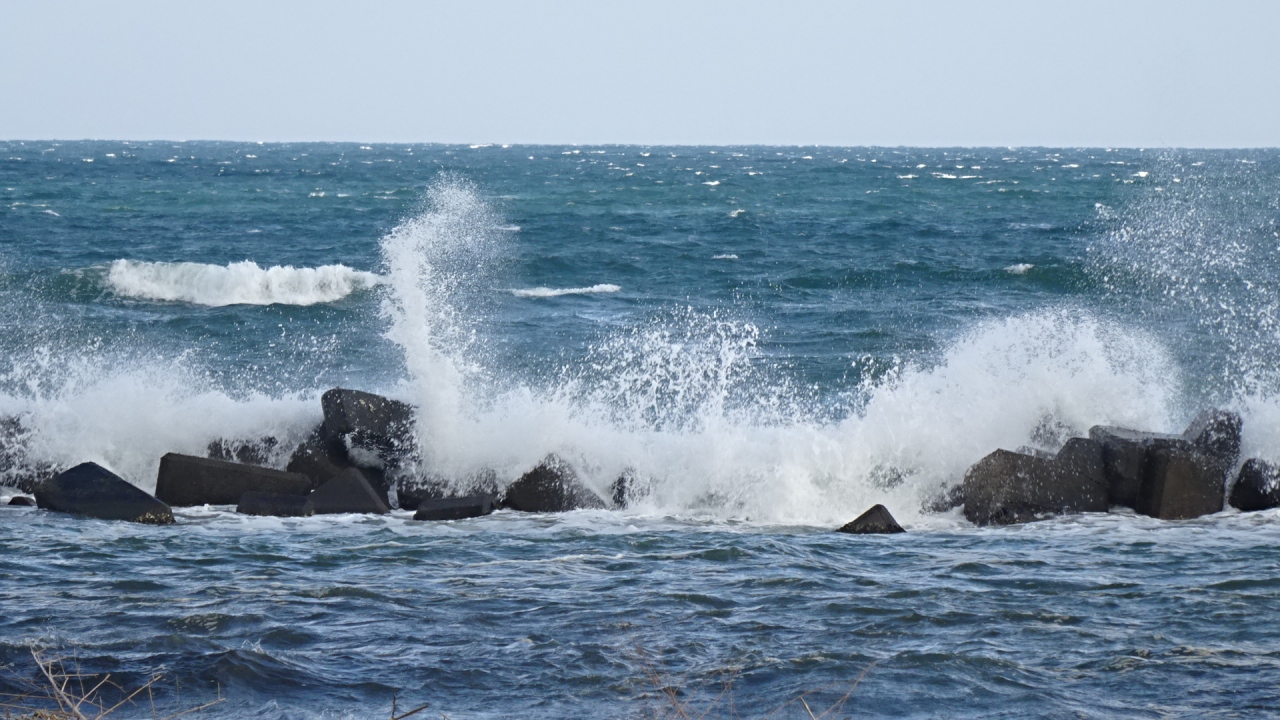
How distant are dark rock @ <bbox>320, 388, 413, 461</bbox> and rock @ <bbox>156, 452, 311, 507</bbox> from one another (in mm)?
686

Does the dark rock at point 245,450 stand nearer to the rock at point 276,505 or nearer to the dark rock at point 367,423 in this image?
the dark rock at point 367,423

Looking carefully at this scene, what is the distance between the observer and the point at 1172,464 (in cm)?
827

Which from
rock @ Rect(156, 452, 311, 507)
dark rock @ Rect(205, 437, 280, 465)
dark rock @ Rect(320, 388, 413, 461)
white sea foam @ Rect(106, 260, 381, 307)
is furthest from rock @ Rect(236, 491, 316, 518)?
white sea foam @ Rect(106, 260, 381, 307)

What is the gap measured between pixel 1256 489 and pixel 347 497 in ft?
20.8

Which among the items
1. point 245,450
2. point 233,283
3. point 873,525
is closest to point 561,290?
point 233,283

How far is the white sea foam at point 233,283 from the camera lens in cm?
2089

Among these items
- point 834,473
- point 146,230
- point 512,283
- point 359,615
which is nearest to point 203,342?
point 512,283

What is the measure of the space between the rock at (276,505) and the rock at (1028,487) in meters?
4.59

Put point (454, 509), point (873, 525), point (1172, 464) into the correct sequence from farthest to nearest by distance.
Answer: point (454, 509), point (1172, 464), point (873, 525)

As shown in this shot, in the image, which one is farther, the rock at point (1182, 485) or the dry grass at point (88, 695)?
the rock at point (1182, 485)

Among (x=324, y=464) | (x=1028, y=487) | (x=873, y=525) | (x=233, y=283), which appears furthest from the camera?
(x=233, y=283)

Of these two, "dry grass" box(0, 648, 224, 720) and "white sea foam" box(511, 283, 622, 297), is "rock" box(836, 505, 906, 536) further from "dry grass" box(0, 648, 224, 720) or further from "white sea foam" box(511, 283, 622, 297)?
"white sea foam" box(511, 283, 622, 297)

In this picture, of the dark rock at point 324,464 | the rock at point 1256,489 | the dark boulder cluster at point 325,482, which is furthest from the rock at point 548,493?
the rock at point 1256,489

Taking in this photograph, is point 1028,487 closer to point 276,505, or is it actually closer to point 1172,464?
point 1172,464
